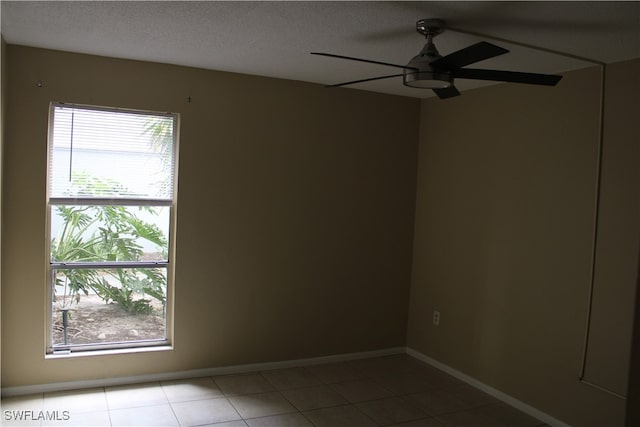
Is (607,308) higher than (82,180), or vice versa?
(82,180)

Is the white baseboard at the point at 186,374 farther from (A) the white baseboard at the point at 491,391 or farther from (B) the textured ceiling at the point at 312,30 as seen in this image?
(B) the textured ceiling at the point at 312,30

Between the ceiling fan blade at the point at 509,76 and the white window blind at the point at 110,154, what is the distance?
87.8 inches

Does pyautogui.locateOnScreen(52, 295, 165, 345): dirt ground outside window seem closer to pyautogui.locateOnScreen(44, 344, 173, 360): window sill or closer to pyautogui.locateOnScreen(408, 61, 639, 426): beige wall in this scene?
pyautogui.locateOnScreen(44, 344, 173, 360): window sill

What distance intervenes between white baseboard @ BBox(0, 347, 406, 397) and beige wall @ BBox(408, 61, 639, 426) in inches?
22.7

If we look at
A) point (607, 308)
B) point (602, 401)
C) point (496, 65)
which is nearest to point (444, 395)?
point (602, 401)

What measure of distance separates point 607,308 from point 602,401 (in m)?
0.56

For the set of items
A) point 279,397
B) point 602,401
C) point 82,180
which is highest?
point 82,180

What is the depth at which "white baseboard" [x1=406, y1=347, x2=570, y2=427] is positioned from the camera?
358 centimetres

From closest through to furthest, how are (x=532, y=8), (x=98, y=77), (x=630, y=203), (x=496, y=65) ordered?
(x=532, y=8) → (x=630, y=203) → (x=496, y=65) → (x=98, y=77)

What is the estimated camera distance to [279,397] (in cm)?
379

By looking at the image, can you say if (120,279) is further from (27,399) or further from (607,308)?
(607,308)

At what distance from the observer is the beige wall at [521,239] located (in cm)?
329

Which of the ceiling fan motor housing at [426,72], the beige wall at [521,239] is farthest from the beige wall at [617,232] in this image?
the ceiling fan motor housing at [426,72]
